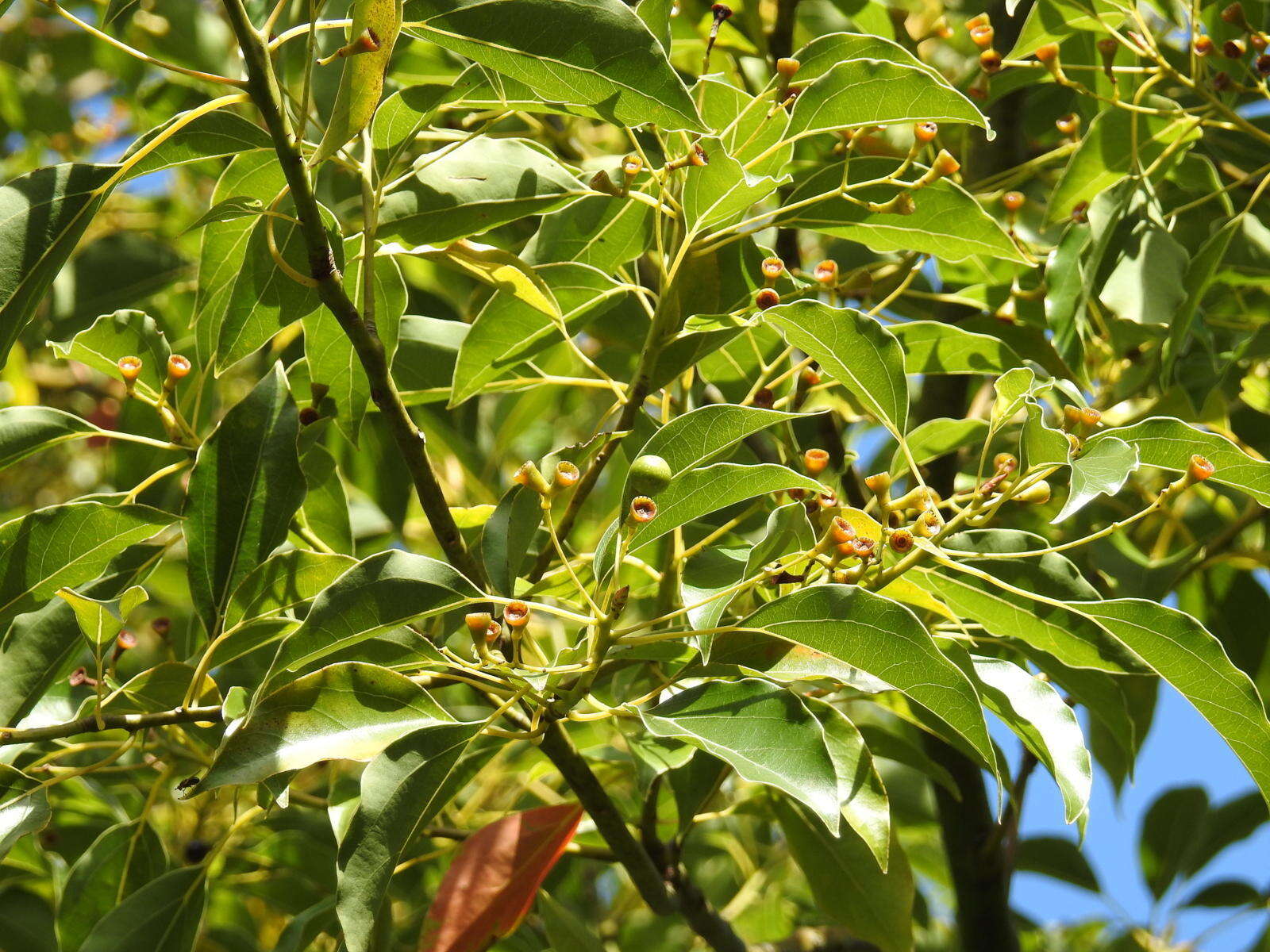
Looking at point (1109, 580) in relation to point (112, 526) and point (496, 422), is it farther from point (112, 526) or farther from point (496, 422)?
point (112, 526)

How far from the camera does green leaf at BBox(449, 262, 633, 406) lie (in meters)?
1.12

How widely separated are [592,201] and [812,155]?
0.36 m

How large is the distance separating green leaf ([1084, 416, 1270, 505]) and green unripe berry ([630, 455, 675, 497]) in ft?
1.02

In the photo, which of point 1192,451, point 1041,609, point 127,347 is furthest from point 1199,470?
point 127,347

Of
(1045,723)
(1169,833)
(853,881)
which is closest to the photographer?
(1045,723)

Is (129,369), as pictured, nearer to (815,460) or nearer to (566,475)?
(566,475)

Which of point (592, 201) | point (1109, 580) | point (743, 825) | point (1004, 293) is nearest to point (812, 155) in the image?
point (1004, 293)

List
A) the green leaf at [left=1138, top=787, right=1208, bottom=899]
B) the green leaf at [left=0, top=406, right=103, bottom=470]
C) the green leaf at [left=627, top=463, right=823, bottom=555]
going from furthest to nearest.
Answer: the green leaf at [left=1138, top=787, right=1208, bottom=899], the green leaf at [left=0, top=406, right=103, bottom=470], the green leaf at [left=627, top=463, right=823, bottom=555]

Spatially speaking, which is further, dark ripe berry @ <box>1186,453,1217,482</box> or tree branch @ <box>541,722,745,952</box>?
tree branch @ <box>541,722,745,952</box>

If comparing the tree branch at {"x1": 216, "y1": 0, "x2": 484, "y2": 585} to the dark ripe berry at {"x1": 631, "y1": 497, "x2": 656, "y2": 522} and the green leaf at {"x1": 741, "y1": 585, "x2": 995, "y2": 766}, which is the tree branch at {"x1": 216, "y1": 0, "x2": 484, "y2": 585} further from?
the green leaf at {"x1": 741, "y1": 585, "x2": 995, "y2": 766}

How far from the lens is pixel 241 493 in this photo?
1.09 metres

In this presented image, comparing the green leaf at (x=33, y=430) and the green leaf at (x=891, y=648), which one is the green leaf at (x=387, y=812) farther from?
the green leaf at (x=33, y=430)

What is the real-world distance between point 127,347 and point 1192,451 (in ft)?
2.98

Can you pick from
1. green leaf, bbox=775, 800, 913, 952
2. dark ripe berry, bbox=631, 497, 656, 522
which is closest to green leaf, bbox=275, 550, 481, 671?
dark ripe berry, bbox=631, 497, 656, 522
